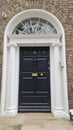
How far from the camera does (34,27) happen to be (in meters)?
4.68

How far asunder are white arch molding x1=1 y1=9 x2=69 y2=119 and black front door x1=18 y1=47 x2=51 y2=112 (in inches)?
6.1

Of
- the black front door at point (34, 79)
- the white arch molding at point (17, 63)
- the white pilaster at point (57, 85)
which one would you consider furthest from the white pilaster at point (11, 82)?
the white pilaster at point (57, 85)

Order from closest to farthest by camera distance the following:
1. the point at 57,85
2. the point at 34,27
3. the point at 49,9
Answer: the point at 57,85 < the point at 49,9 < the point at 34,27

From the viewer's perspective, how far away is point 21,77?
455 cm

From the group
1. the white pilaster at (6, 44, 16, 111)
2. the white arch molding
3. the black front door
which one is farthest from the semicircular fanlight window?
the white pilaster at (6, 44, 16, 111)

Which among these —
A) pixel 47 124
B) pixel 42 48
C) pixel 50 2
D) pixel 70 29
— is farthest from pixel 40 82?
pixel 50 2

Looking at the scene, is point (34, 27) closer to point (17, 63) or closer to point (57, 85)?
point (17, 63)

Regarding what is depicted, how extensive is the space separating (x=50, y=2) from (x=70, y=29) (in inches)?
44.2

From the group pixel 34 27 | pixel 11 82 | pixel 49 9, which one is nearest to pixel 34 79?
pixel 11 82

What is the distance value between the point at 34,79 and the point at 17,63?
768 millimetres

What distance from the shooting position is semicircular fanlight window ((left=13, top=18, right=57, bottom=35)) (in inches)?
182

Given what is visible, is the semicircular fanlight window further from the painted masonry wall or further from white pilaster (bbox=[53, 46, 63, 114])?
white pilaster (bbox=[53, 46, 63, 114])

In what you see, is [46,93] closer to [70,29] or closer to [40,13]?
[70,29]

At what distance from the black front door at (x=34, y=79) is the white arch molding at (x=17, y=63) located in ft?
0.51
